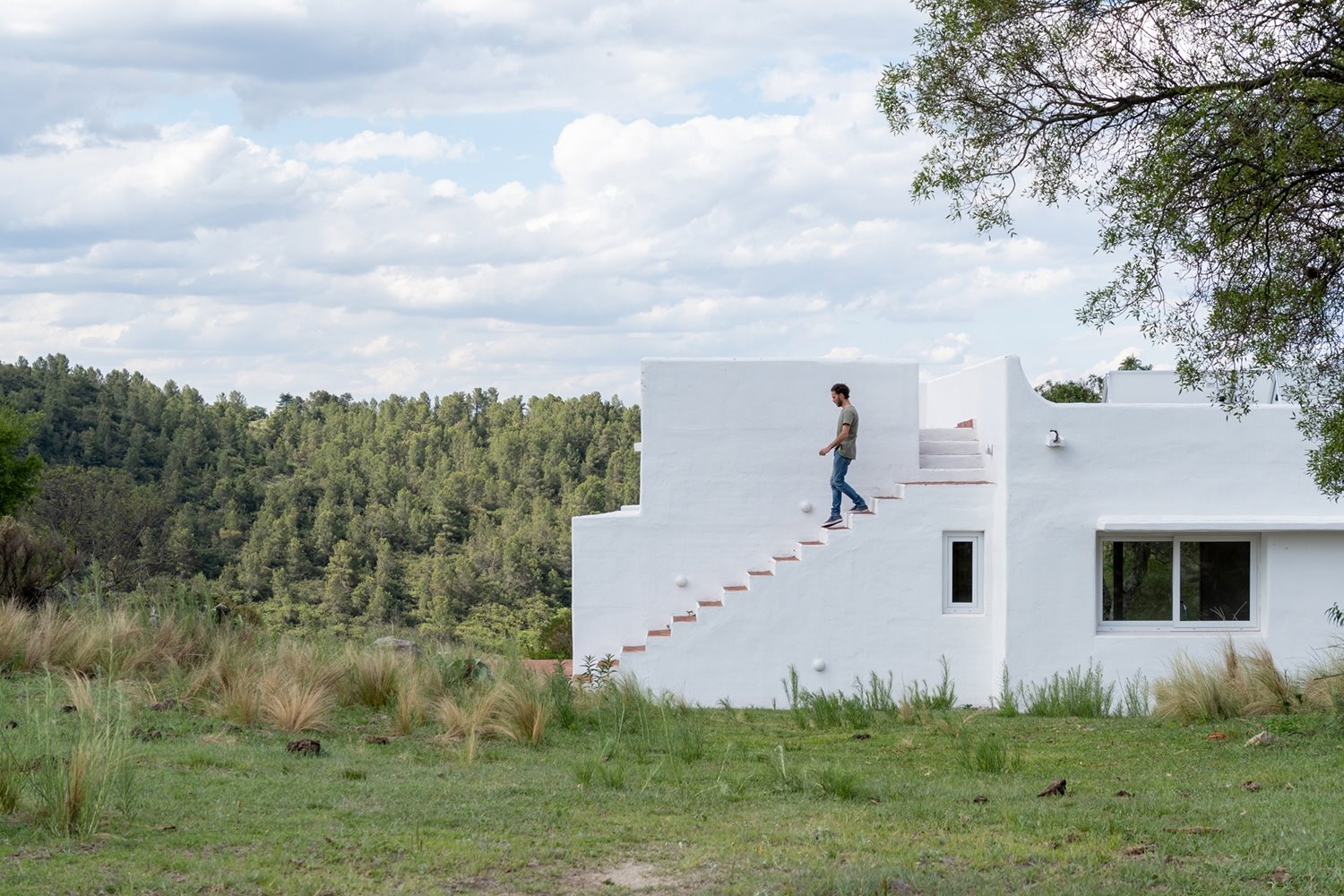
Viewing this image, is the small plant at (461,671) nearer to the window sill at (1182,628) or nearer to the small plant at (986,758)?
the small plant at (986,758)

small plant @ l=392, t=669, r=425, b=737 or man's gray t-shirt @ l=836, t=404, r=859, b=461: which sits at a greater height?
man's gray t-shirt @ l=836, t=404, r=859, b=461

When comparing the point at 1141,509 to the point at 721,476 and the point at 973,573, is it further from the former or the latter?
the point at 721,476

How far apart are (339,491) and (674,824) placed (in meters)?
50.6

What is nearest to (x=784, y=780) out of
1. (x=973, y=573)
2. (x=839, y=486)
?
(x=839, y=486)

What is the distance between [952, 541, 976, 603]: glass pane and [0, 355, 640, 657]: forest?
2114 cm

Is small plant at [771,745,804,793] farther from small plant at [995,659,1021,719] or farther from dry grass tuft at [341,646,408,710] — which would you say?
small plant at [995,659,1021,719]

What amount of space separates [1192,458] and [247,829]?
13.3 metres

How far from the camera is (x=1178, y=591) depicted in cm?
1688

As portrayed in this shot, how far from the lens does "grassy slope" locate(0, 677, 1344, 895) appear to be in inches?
219

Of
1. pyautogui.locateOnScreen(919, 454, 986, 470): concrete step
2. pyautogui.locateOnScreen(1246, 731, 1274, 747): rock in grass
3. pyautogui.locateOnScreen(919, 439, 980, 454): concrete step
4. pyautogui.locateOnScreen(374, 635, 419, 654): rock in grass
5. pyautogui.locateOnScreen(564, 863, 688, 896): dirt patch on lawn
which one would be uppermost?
pyautogui.locateOnScreen(919, 439, 980, 454): concrete step

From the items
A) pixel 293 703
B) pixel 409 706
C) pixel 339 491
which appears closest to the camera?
pixel 293 703

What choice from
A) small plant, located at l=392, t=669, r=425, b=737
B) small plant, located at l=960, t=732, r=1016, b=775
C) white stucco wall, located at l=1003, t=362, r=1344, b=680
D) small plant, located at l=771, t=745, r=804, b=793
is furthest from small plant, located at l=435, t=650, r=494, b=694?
white stucco wall, located at l=1003, t=362, r=1344, b=680

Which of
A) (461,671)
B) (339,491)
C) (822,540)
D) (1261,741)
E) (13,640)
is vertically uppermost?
(339,491)

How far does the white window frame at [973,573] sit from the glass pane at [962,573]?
2.1 inches
